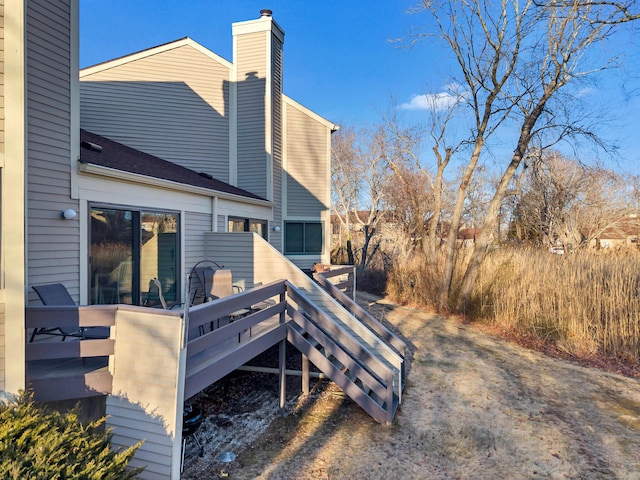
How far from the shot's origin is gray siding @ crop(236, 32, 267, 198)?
10.3m

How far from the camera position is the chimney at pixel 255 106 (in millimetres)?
10266

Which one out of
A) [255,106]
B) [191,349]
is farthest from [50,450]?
[255,106]

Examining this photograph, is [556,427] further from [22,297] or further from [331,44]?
[331,44]

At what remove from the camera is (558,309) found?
25.4 ft

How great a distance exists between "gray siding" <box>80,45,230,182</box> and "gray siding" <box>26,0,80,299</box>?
5.54m

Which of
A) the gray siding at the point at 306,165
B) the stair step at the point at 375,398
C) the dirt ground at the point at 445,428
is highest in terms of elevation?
the gray siding at the point at 306,165

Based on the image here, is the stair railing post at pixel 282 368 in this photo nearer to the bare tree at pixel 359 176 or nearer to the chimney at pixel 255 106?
the chimney at pixel 255 106

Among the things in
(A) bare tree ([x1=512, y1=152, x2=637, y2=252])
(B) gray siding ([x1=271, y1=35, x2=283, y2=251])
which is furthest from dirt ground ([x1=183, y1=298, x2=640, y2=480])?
(A) bare tree ([x1=512, y1=152, x2=637, y2=252])

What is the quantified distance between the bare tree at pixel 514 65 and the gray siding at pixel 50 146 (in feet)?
29.2

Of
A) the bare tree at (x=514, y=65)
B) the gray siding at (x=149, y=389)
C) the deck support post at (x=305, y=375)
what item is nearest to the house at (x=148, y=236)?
the gray siding at (x=149, y=389)

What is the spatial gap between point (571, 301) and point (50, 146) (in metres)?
8.96

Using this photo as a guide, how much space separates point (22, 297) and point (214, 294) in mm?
2777

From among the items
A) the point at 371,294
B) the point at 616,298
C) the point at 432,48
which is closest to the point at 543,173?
the point at 432,48

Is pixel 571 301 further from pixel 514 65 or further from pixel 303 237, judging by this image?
pixel 303 237
